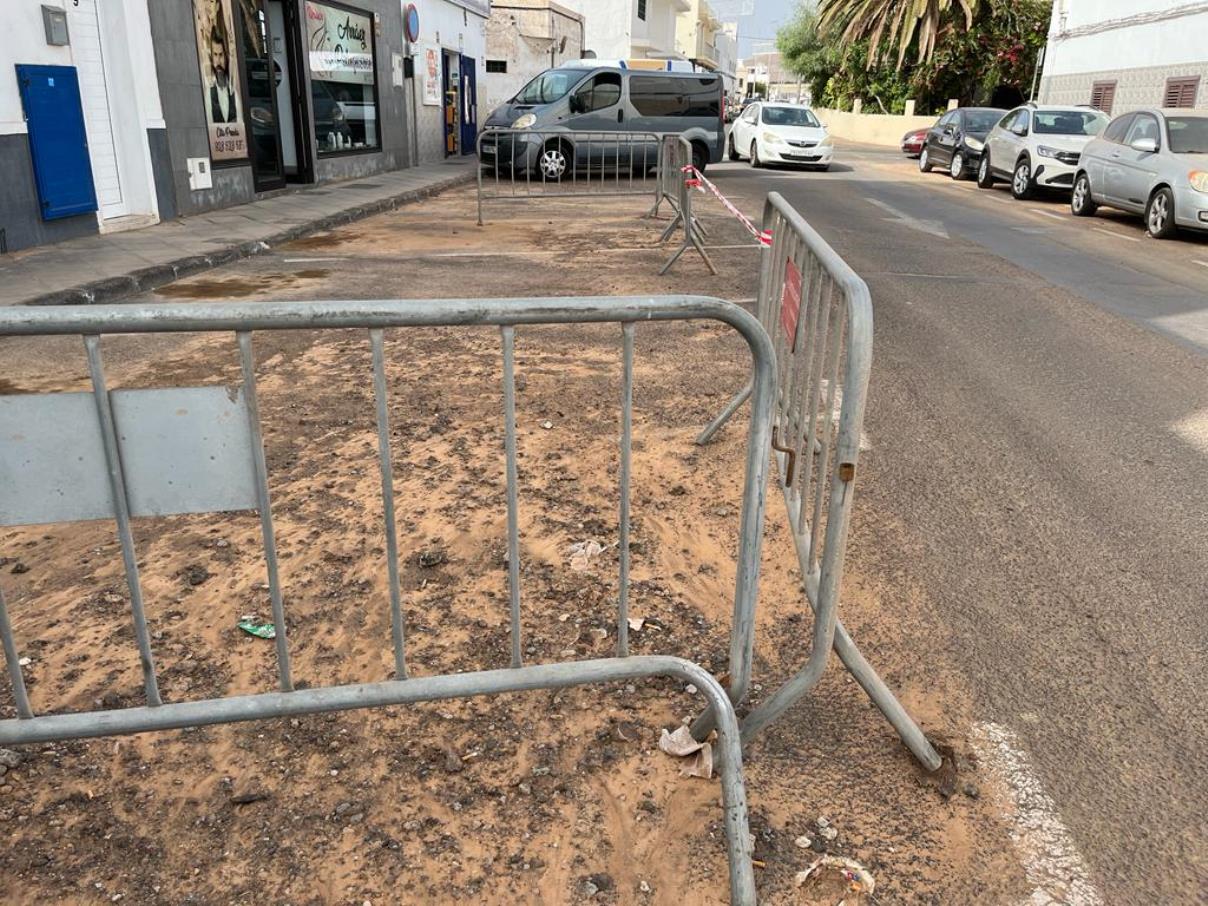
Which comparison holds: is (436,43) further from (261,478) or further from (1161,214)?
(261,478)

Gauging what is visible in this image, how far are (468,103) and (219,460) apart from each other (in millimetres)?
26656

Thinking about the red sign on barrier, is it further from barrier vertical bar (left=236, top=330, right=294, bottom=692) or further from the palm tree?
the palm tree

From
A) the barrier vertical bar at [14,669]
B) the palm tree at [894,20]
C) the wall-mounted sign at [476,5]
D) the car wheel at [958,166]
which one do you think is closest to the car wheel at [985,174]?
the car wheel at [958,166]

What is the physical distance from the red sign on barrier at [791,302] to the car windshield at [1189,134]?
11.7 metres

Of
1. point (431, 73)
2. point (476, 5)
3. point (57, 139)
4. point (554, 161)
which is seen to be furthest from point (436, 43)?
point (57, 139)

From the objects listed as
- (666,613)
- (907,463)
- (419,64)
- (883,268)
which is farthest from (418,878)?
(419,64)

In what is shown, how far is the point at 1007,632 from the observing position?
11.3ft

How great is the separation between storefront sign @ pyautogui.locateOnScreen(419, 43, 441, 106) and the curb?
8.48 m

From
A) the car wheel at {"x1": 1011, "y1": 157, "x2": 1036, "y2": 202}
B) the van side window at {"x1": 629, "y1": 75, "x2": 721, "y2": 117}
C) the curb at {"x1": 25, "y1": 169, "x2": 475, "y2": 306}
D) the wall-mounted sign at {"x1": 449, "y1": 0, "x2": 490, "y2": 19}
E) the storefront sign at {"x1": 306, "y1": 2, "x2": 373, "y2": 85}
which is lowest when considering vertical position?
the curb at {"x1": 25, "y1": 169, "x2": 475, "y2": 306}

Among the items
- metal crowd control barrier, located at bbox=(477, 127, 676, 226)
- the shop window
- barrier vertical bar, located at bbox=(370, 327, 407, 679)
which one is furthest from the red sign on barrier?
the shop window

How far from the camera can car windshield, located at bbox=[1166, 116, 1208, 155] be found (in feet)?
41.0

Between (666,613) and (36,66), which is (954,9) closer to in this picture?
(36,66)

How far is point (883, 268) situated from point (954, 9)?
35712 millimetres

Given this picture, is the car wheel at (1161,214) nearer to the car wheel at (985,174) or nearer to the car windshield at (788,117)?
the car wheel at (985,174)
